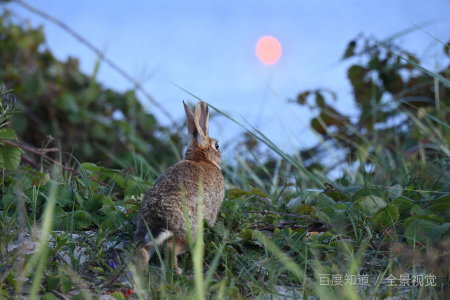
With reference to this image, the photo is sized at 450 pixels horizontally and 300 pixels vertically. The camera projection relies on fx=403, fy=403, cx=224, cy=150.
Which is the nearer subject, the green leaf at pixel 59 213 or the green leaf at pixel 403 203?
the green leaf at pixel 59 213

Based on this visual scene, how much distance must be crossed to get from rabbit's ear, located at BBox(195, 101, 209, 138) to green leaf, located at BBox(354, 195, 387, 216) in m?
1.41

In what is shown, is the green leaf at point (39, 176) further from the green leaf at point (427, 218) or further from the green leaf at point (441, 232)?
the green leaf at point (441, 232)

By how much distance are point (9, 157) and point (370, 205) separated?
279 centimetres

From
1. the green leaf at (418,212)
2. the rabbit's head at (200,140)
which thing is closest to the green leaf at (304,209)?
the green leaf at (418,212)

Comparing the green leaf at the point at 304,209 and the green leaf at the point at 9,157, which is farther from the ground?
the green leaf at the point at 9,157

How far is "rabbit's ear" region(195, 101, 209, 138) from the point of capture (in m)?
3.49

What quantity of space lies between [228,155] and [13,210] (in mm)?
2844

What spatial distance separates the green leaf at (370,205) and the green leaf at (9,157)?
8.74 feet

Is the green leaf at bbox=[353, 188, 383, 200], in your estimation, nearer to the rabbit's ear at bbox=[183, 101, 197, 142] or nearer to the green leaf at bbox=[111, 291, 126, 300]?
the rabbit's ear at bbox=[183, 101, 197, 142]

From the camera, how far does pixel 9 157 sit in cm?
313

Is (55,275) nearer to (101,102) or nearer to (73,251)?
(73,251)

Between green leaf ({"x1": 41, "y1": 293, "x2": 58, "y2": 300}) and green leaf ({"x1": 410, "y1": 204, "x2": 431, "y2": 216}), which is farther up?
green leaf ({"x1": 410, "y1": 204, "x2": 431, "y2": 216})

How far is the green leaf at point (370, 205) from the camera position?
2986 millimetres

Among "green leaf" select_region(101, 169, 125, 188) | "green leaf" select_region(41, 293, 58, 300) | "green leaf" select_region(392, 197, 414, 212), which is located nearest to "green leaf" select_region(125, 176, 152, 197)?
"green leaf" select_region(101, 169, 125, 188)
